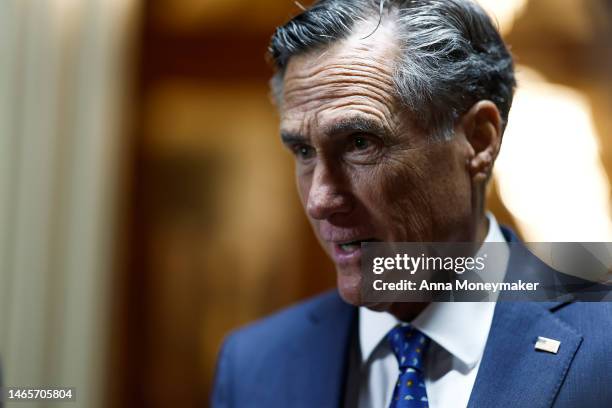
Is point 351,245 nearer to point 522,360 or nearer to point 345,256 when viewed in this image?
point 345,256

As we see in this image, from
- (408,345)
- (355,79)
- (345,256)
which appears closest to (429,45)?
(355,79)

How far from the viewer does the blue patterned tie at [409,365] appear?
92 cm

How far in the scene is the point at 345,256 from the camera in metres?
0.93

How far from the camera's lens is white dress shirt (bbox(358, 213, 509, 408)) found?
924 mm

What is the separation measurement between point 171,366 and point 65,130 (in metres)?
0.74

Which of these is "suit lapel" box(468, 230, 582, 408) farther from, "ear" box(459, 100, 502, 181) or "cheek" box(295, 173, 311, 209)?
"cheek" box(295, 173, 311, 209)

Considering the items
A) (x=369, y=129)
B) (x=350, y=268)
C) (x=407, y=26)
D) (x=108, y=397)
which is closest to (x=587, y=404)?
(x=350, y=268)

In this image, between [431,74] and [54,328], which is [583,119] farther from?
[54,328]

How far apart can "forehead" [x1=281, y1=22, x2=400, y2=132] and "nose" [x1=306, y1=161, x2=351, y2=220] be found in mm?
72

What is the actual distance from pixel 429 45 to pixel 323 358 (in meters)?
0.54

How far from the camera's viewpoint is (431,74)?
919 millimetres

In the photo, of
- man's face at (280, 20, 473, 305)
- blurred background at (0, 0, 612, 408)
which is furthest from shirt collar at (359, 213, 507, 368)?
blurred background at (0, 0, 612, 408)

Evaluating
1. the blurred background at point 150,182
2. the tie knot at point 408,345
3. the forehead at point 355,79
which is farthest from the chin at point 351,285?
the blurred background at point 150,182

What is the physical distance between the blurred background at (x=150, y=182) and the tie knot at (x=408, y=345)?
2.15ft
